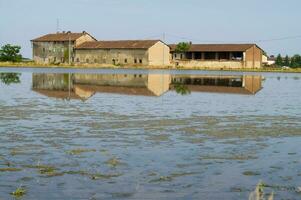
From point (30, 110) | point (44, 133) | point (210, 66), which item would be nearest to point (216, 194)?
point (44, 133)

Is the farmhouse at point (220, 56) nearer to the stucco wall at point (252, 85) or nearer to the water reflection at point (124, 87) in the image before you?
the stucco wall at point (252, 85)

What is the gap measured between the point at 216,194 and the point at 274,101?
1882cm

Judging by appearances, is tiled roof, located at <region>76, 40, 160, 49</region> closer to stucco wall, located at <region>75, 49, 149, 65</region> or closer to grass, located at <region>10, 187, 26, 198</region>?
stucco wall, located at <region>75, 49, 149, 65</region>

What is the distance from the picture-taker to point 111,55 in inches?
3885

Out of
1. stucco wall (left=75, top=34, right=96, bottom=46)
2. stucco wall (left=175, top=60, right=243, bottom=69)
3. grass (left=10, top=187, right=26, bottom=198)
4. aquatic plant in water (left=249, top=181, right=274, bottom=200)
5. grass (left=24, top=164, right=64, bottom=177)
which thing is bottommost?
grass (left=10, top=187, right=26, bottom=198)

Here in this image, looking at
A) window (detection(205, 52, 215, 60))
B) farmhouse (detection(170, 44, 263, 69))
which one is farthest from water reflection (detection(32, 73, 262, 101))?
window (detection(205, 52, 215, 60))

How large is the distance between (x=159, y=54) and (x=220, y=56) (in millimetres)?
13742

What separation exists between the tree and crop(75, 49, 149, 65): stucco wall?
11553mm

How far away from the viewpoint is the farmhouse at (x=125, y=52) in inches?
3760

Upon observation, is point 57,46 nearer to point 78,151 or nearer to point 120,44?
point 120,44

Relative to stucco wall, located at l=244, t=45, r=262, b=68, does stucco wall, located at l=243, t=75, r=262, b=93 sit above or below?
below

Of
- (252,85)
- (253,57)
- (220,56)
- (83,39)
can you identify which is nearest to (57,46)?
(83,39)

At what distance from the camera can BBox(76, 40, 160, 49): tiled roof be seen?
95875 millimetres

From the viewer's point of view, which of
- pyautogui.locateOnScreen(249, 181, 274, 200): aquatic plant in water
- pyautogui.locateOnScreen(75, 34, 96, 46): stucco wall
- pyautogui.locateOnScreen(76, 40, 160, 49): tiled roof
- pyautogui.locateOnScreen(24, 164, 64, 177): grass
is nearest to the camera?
pyautogui.locateOnScreen(249, 181, 274, 200): aquatic plant in water
